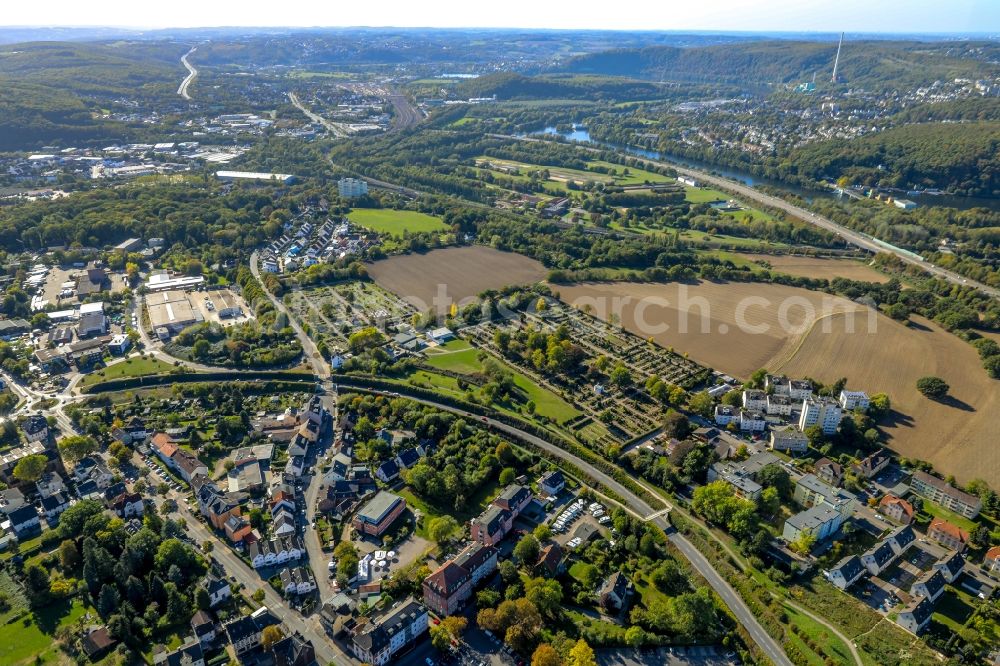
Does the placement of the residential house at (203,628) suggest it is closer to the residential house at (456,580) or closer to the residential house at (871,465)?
the residential house at (456,580)

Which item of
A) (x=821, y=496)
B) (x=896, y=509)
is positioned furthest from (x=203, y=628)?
(x=896, y=509)

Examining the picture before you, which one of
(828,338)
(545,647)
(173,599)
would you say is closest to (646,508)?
(545,647)

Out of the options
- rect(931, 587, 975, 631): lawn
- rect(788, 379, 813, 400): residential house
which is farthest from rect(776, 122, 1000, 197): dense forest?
rect(931, 587, 975, 631): lawn

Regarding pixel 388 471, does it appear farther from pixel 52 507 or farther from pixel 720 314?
pixel 720 314

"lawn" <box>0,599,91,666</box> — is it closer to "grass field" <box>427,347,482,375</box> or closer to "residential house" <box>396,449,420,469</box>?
"residential house" <box>396,449,420,469</box>

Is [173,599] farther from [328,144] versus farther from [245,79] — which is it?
[245,79]

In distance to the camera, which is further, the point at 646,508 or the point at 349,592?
the point at 646,508
